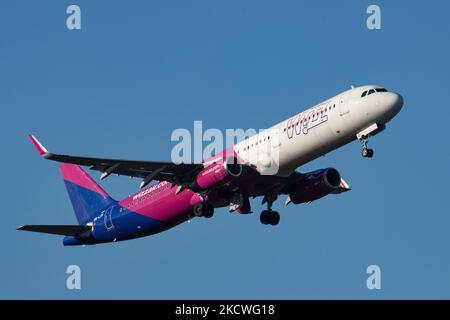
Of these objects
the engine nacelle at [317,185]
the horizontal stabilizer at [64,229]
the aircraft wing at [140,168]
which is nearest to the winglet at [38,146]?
the aircraft wing at [140,168]

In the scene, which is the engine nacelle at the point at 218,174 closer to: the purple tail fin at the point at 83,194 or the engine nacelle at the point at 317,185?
the engine nacelle at the point at 317,185

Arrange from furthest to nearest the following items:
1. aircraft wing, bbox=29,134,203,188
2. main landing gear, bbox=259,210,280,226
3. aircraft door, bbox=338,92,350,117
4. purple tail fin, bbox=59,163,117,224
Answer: purple tail fin, bbox=59,163,117,224 → main landing gear, bbox=259,210,280,226 → aircraft wing, bbox=29,134,203,188 → aircraft door, bbox=338,92,350,117

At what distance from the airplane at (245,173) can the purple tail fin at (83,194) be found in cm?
126

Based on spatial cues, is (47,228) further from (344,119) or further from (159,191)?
(344,119)

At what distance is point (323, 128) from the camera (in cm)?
5634

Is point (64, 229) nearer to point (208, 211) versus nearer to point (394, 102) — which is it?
point (208, 211)

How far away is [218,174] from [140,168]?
17.8ft

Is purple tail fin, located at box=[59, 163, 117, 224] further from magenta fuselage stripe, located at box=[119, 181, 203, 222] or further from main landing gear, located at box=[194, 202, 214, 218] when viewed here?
main landing gear, located at box=[194, 202, 214, 218]

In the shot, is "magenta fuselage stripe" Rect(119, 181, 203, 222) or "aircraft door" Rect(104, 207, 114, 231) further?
"aircraft door" Rect(104, 207, 114, 231)

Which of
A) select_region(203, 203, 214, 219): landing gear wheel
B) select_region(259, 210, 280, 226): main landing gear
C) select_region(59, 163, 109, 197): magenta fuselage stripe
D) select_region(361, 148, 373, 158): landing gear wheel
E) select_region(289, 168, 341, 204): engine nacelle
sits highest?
select_region(59, 163, 109, 197): magenta fuselage stripe

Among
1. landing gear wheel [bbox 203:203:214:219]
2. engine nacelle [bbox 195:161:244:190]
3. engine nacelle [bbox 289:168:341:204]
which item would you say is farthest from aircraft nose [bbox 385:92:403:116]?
landing gear wheel [bbox 203:203:214:219]

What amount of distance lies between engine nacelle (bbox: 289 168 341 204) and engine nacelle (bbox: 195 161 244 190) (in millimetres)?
6335

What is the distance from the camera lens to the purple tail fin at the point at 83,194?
235ft

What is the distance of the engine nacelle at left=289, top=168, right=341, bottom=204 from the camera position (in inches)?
2475
